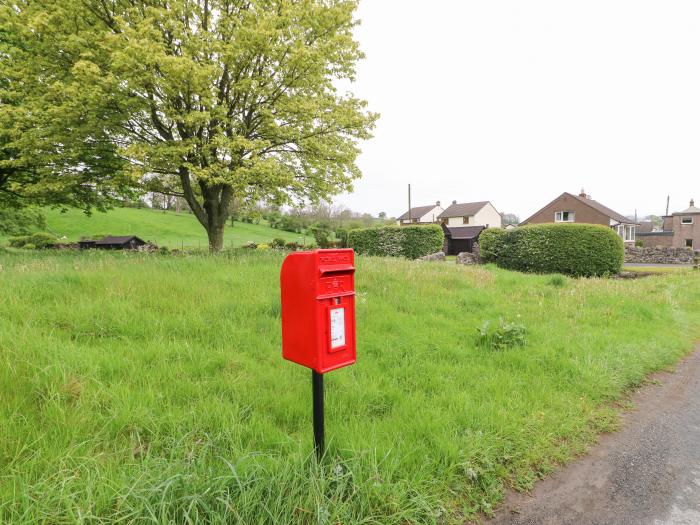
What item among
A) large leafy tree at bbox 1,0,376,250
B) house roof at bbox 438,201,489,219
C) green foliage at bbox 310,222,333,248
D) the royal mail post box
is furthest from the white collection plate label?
house roof at bbox 438,201,489,219

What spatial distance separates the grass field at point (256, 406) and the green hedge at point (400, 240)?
16028mm

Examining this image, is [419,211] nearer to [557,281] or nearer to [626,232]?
[626,232]

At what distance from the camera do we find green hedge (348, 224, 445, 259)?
21406 mm

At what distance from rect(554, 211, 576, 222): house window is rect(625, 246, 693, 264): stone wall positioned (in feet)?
29.0

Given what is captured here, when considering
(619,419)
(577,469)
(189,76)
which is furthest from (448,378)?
(189,76)

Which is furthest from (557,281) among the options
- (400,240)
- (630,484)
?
(400,240)

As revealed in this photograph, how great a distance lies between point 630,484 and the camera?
2.43 metres

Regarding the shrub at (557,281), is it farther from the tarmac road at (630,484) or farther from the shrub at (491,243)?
the shrub at (491,243)

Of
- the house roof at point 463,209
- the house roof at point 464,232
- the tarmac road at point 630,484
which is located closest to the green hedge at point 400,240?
the house roof at point 464,232

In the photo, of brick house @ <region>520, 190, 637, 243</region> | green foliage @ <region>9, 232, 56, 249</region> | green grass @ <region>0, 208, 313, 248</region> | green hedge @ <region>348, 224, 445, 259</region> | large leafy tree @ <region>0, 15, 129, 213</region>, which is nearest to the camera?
large leafy tree @ <region>0, 15, 129, 213</region>

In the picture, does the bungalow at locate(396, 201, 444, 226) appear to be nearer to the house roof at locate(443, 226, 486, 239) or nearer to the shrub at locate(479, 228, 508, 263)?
the house roof at locate(443, 226, 486, 239)

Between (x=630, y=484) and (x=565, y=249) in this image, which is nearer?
(x=630, y=484)

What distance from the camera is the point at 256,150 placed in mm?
9914

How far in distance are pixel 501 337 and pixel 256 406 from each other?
325cm
